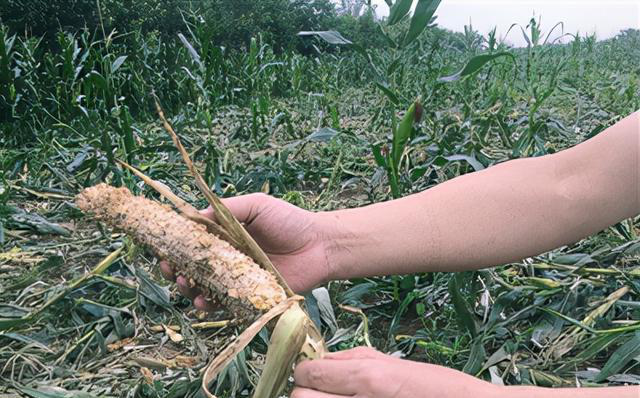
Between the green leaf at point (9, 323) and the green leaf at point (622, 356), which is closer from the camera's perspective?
the green leaf at point (622, 356)

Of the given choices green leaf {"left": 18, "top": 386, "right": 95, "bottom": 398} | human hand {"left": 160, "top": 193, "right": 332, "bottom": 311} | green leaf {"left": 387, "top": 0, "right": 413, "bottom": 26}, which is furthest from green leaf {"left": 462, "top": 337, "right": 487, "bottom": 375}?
green leaf {"left": 387, "top": 0, "right": 413, "bottom": 26}

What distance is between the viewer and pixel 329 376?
0.75 m

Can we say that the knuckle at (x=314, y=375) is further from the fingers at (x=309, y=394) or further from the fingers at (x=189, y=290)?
the fingers at (x=189, y=290)

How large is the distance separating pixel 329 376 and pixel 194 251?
30 centimetres

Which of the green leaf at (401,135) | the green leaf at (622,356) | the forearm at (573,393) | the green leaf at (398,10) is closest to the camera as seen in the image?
the forearm at (573,393)

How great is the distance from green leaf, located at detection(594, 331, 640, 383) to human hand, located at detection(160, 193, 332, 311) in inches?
21.7

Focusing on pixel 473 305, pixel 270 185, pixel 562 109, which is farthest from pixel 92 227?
pixel 562 109

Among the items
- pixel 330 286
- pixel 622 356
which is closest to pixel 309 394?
pixel 622 356

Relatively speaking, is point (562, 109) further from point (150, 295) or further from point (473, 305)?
point (150, 295)

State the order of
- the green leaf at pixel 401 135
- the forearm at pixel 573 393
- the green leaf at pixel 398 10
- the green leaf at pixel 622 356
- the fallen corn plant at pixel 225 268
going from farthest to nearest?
the green leaf at pixel 398 10 → the green leaf at pixel 401 135 → the green leaf at pixel 622 356 → the fallen corn plant at pixel 225 268 → the forearm at pixel 573 393

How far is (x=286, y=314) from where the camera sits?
0.82 meters

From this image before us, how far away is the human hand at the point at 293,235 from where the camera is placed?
117cm

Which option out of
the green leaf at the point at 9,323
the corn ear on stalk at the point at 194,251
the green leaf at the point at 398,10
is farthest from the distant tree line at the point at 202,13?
the corn ear on stalk at the point at 194,251

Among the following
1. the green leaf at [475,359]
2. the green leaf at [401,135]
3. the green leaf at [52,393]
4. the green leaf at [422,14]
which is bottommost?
the green leaf at [52,393]
